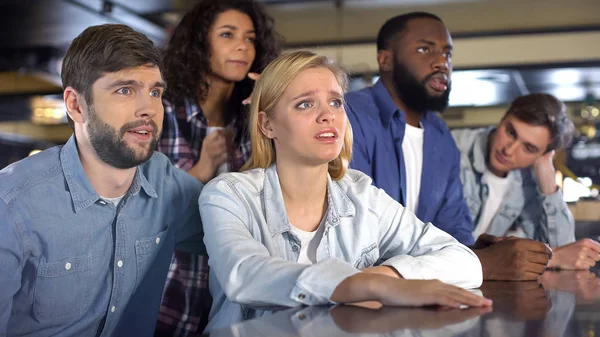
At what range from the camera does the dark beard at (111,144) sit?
1488 mm

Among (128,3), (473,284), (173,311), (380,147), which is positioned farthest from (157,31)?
(473,284)

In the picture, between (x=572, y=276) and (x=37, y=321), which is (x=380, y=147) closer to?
(x=572, y=276)

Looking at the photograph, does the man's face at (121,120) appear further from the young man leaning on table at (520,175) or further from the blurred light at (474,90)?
the blurred light at (474,90)

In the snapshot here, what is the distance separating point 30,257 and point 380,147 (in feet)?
4.05

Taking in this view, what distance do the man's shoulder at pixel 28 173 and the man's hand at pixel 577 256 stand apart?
128 cm

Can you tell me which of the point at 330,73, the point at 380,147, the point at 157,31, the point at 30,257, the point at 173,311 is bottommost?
the point at 173,311

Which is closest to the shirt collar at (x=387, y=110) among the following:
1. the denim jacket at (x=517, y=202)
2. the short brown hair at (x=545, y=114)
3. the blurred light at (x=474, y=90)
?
the denim jacket at (x=517, y=202)

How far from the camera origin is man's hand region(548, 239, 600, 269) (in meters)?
1.91

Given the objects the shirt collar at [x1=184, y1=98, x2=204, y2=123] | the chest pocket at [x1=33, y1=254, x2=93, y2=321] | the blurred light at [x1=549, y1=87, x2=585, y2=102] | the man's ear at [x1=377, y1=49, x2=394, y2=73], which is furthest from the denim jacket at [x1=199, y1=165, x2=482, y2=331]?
the blurred light at [x1=549, y1=87, x2=585, y2=102]

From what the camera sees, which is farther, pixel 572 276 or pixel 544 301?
pixel 572 276

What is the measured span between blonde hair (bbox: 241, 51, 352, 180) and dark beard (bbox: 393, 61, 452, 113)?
878 millimetres

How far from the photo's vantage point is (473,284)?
143 cm

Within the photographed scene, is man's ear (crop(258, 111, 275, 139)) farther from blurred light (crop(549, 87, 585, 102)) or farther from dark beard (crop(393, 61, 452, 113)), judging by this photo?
blurred light (crop(549, 87, 585, 102))

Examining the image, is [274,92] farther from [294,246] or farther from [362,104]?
[362,104]
